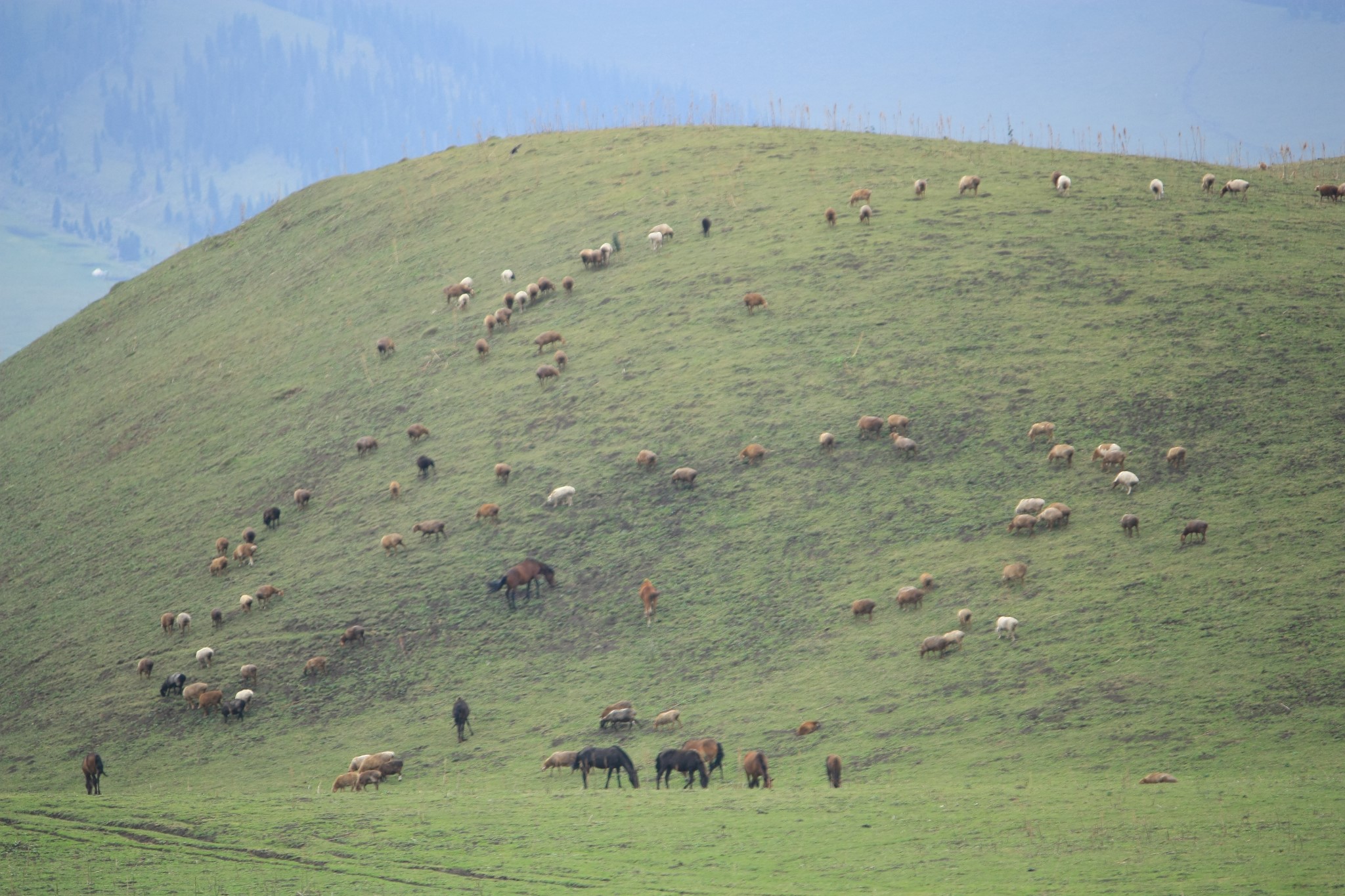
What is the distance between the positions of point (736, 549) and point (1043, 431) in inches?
339

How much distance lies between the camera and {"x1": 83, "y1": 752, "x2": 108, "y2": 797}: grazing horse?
86.6ft

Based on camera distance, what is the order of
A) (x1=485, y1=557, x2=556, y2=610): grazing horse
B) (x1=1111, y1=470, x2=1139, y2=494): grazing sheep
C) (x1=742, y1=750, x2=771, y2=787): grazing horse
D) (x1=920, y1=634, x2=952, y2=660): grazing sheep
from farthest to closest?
1. (x1=485, y1=557, x2=556, y2=610): grazing horse
2. (x1=1111, y1=470, x2=1139, y2=494): grazing sheep
3. (x1=920, y1=634, x2=952, y2=660): grazing sheep
4. (x1=742, y1=750, x2=771, y2=787): grazing horse

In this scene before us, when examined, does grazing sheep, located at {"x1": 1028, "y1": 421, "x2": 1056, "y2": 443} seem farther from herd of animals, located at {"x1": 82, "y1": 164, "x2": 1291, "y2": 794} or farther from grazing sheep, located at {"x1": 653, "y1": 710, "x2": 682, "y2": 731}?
grazing sheep, located at {"x1": 653, "y1": 710, "x2": 682, "y2": 731}

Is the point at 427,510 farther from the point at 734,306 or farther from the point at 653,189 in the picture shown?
the point at 653,189

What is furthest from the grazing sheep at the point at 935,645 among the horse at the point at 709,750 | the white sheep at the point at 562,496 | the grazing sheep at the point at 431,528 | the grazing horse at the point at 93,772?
the grazing horse at the point at 93,772

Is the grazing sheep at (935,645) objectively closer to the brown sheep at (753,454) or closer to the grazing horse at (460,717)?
the brown sheep at (753,454)

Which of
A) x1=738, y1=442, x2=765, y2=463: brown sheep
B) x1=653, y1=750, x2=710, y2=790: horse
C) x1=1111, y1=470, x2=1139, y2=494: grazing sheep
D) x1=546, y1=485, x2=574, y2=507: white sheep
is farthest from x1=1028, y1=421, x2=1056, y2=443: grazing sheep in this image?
x1=653, y1=750, x2=710, y2=790: horse

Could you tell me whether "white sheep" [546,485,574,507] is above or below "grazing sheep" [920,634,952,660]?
above

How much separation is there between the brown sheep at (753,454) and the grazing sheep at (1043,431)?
23.4 ft

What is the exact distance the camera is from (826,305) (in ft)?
131

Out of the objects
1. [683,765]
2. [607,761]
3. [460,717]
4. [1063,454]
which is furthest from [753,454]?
[683,765]

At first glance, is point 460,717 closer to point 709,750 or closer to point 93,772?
point 709,750

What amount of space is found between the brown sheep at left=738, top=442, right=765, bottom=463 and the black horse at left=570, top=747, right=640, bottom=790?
40.7ft

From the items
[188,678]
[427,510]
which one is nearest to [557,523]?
[427,510]
